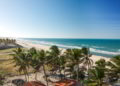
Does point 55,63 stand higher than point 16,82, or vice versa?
point 55,63

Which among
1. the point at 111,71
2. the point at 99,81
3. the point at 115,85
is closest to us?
the point at 99,81

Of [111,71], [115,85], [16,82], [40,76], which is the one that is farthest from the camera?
[40,76]

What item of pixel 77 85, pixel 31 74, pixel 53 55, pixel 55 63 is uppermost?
pixel 53 55

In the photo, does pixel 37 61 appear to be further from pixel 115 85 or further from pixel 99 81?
pixel 115 85

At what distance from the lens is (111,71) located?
23109 mm

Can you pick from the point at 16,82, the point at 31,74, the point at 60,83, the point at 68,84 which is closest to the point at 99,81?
the point at 68,84

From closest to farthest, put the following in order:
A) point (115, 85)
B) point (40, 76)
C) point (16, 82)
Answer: point (115, 85) < point (16, 82) < point (40, 76)

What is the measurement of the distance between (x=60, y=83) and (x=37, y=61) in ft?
29.7

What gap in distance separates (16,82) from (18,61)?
764cm

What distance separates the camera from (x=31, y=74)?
4216cm

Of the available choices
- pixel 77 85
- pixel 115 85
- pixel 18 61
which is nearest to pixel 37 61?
pixel 18 61

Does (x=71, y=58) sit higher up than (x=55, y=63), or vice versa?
(x=71, y=58)

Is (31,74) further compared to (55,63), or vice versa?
(31,74)

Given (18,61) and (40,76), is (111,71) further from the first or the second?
(40,76)
